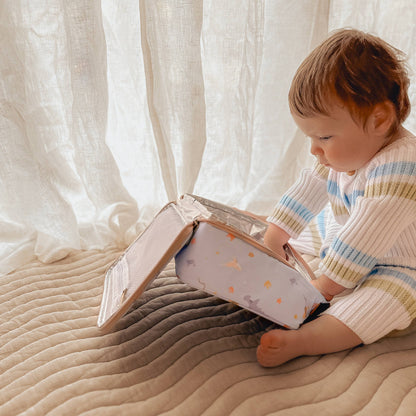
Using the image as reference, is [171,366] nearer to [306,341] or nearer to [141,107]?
[306,341]

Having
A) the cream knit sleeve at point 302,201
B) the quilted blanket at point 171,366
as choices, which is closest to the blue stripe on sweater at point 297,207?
the cream knit sleeve at point 302,201

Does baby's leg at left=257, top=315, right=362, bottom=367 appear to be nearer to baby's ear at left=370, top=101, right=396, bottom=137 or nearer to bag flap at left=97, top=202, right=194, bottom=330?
bag flap at left=97, top=202, right=194, bottom=330

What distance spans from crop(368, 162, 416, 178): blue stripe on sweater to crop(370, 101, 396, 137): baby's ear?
59 millimetres

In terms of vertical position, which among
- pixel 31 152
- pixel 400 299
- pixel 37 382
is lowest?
pixel 37 382

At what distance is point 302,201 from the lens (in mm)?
1043

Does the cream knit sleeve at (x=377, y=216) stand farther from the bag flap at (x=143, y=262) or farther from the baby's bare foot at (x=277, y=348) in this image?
the bag flap at (x=143, y=262)

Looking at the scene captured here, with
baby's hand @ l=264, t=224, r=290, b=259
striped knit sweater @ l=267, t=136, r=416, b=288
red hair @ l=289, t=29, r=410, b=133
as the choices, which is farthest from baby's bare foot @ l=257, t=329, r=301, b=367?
red hair @ l=289, t=29, r=410, b=133

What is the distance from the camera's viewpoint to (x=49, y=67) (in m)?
1.07

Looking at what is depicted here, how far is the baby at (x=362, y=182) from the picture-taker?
801 mm

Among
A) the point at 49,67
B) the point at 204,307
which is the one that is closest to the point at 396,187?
the point at 204,307

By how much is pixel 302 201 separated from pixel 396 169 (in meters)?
0.25

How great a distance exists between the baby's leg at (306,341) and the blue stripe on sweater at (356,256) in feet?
0.34

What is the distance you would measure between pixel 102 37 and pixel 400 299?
2.61 ft

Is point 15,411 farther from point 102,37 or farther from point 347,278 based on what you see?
point 102,37
